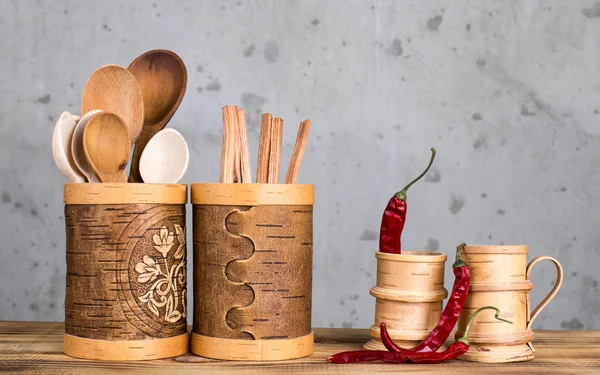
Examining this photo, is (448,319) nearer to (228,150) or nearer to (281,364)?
(281,364)

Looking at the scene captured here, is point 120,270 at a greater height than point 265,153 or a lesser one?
lesser

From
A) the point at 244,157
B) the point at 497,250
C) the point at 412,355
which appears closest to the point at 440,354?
the point at 412,355

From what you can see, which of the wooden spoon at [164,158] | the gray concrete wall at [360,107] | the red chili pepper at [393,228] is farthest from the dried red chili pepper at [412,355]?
the gray concrete wall at [360,107]

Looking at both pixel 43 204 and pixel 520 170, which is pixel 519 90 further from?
pixel 43 204

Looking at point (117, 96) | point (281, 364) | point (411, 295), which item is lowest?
point (281, 364)

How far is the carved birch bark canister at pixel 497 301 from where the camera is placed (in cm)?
111

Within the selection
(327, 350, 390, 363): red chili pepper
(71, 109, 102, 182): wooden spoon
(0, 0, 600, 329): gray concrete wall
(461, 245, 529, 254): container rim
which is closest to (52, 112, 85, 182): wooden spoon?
(71, 109, 102, 182): wooden spoon

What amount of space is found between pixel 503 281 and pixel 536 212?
1.01 m

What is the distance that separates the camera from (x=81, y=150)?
1.12 m

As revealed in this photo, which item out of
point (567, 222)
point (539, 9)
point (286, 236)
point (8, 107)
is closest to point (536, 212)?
point (567, 222)

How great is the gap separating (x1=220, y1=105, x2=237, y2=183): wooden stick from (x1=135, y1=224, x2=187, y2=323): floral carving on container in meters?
0.11

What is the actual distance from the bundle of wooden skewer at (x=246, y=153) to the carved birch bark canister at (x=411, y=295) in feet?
0.74

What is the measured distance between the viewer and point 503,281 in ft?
3.67

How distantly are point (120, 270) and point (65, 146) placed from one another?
0.68 feet
